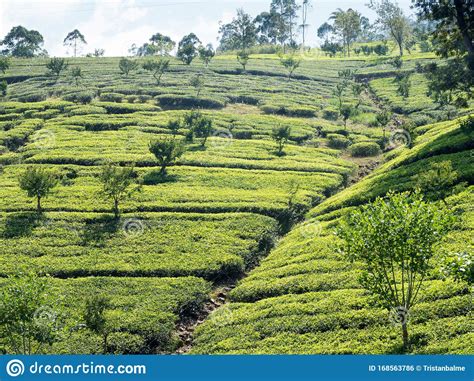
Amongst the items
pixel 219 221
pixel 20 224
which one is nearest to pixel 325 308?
pixel 219 221

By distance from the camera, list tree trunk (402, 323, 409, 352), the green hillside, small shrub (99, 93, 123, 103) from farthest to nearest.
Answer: small shrub (99, 93, 123, 103) < the green hillside < tree trunk (402, 323, 409, 352)

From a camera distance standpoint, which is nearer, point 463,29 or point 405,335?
point 405,335

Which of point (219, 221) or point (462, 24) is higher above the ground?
point (462, 24)

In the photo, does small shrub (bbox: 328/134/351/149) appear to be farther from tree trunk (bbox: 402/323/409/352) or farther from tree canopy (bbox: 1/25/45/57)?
tree canopy (bbox: 1/25/45/57)

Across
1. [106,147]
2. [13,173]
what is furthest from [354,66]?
[13,173]

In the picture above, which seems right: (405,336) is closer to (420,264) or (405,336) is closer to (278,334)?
(420,264)

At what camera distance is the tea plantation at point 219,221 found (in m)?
31.9

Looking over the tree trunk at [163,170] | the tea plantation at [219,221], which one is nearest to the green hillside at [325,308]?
the tea plantation at [219,221]

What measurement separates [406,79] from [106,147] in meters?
67.3

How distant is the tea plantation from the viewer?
31.9m

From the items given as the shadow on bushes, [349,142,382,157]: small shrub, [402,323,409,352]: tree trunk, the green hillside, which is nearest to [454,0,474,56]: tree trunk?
the green hillside

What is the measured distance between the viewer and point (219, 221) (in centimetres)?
5169

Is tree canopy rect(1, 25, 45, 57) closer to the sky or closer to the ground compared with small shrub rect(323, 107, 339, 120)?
closer to the sky

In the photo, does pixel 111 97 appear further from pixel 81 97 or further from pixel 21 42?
pixel 21 42
